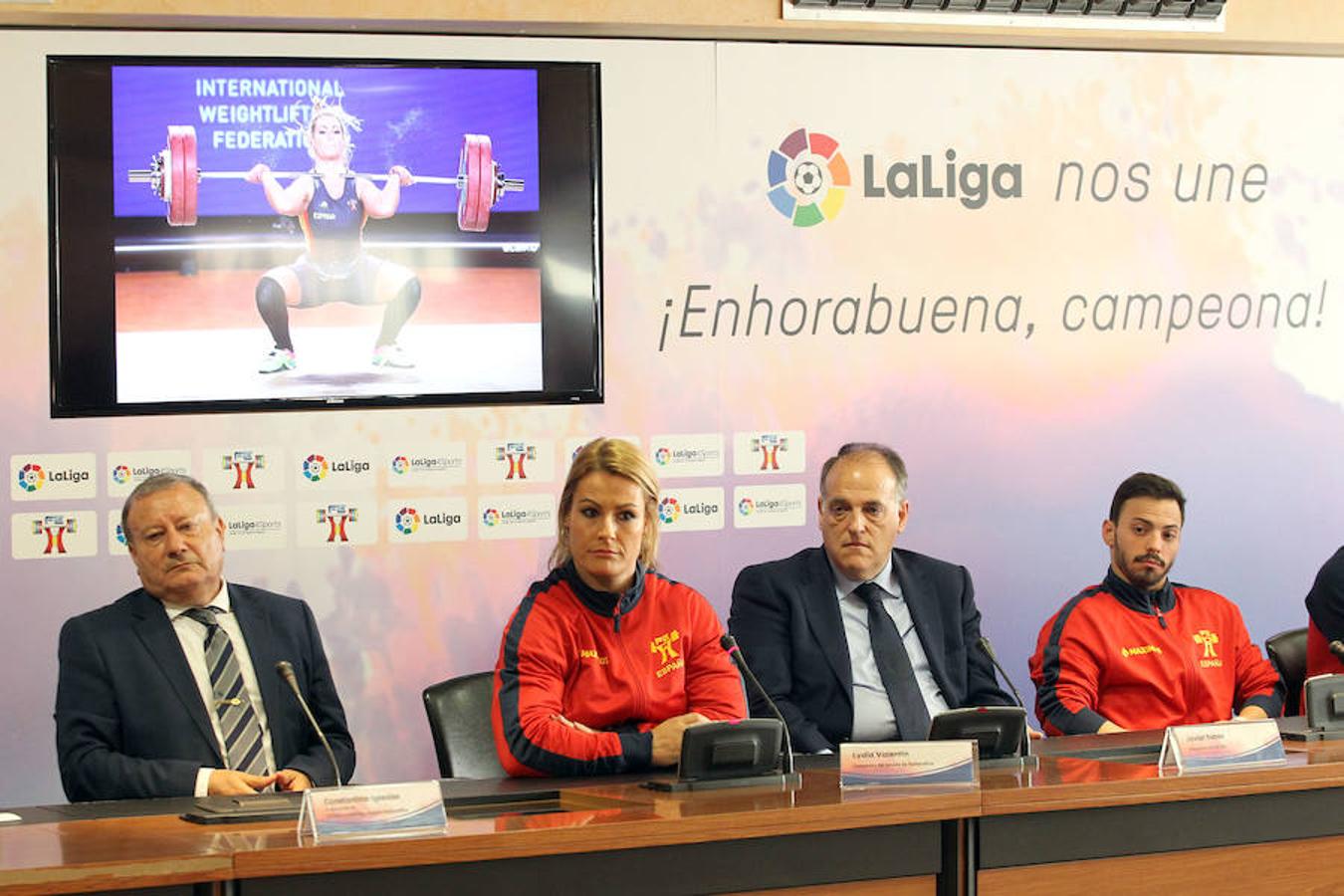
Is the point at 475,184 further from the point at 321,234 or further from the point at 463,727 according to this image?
the point at 463,727

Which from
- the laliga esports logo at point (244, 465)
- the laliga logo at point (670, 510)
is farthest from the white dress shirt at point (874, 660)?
the laliga esports logo at point (244, 465)

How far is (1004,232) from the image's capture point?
5.41 meters

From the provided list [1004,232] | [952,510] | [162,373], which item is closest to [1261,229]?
[1004,232]

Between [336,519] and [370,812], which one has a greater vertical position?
[336,519]

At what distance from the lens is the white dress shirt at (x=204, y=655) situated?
Result: 366cm

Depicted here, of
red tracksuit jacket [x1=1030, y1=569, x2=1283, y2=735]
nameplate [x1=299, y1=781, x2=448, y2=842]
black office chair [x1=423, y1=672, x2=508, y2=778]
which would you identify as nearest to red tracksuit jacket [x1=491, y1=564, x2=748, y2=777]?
black office chair [x1=423, y1=672, x2=508, y2=778]

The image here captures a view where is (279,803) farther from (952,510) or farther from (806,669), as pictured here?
(952,510)

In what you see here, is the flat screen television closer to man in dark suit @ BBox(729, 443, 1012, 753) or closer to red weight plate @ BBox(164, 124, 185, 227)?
red weight plate @ BBox(164, 124, 185, 227)

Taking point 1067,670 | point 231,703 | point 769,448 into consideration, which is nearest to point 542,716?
point 231,703

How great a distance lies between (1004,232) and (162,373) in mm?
2549

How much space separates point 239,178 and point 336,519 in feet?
3.24

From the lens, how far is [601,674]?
352 centimetres

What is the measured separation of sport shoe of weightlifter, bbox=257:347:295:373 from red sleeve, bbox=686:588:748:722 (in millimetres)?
1725

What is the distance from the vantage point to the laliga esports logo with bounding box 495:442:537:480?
16.5 ft
